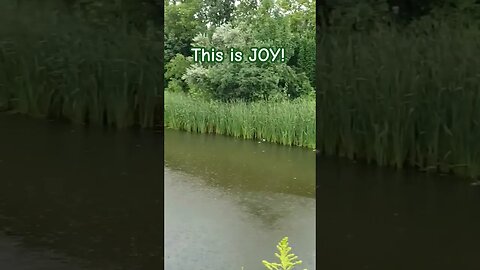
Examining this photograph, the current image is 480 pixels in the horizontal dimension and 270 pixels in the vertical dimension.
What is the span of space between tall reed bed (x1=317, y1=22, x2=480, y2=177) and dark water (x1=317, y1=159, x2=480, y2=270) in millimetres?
95

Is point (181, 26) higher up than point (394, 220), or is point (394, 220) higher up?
point (181, 26)

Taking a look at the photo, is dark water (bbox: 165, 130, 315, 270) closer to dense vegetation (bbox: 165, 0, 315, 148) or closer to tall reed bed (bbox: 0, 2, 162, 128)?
dense vegetation (bbox: 165, 0, 315, 148)

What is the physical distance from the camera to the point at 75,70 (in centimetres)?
201

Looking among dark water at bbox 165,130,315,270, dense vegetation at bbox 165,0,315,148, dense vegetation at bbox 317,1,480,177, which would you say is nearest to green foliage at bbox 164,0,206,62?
dense vegetation at bbox 165,0,315,148

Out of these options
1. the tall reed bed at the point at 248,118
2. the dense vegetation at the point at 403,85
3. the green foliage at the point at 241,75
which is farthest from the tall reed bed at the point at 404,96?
the green foliage at the point at 241,75

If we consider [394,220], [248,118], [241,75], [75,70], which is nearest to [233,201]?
[248,118]

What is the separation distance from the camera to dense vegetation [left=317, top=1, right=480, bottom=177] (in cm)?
227

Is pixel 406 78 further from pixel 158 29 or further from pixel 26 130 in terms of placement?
pixel 26 130

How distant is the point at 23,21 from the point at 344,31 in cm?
126

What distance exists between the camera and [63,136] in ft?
6.60

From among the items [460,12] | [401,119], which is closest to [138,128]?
[401,119]

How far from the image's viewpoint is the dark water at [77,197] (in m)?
1.81

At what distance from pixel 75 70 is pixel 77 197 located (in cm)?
46

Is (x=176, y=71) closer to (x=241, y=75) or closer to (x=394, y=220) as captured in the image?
(x=241, y=75)
